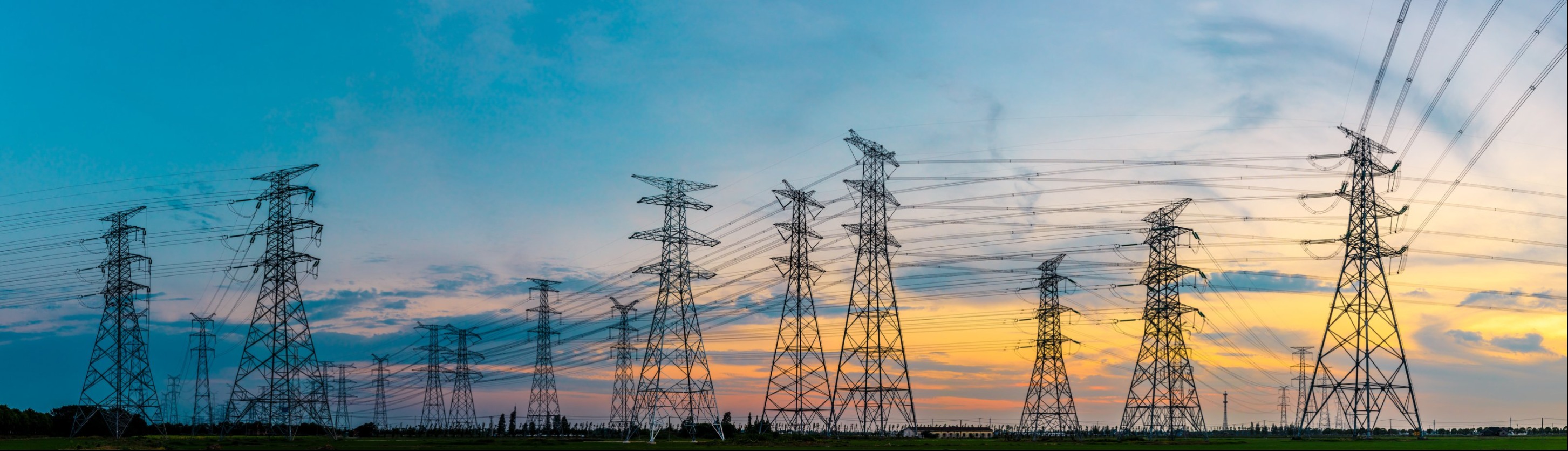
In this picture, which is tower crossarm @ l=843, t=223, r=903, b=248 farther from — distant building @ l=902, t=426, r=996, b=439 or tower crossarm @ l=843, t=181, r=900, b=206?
distant building @ l=902, t=426, r=996, b=439

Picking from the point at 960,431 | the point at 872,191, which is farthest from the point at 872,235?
the point at 960,431

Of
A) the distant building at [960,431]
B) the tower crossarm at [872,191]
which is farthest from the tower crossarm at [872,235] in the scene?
the distant building at [960,431]

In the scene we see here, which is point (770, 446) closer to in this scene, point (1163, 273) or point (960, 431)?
point (1163, 273)

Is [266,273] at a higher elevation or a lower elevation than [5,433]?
higher

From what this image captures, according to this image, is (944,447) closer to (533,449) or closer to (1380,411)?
(533,449)

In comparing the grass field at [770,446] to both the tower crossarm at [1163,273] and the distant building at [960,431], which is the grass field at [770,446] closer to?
the tower crossarm at [1163,273]

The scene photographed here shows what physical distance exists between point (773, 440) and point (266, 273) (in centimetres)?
3670

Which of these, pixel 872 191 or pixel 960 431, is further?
pixel 960 431

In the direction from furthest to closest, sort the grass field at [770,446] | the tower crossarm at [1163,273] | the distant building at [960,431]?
the distant building at [960,431] < the tower crossarm at [1163,273] < the grass field at [770,446]

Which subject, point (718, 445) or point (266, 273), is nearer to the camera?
point (718, 445)

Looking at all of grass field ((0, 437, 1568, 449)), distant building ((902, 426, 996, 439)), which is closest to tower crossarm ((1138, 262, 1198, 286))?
grass field ((0, 437, 1568, 449))

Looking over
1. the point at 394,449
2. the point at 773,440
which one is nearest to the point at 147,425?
the point at 394,449

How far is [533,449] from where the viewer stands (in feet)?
181

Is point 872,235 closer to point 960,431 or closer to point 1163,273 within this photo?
point 1163,273
